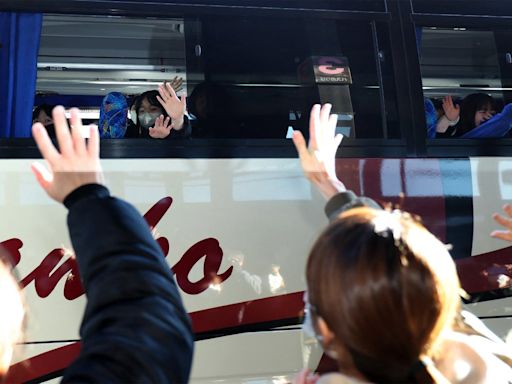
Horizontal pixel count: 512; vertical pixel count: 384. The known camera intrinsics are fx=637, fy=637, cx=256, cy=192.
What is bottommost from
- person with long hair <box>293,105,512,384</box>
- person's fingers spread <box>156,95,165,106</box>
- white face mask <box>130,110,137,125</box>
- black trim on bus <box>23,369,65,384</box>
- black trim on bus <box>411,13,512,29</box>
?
black trim on bus <box>23,369,65,384</box>

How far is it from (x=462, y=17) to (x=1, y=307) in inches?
114

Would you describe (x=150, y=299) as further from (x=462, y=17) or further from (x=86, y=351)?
(x=462, y=17)

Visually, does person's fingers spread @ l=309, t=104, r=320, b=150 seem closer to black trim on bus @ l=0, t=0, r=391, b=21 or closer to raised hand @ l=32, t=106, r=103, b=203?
raised hand @ l=32, t=106, r=103, b=203

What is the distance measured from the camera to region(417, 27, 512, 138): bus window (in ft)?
11.3

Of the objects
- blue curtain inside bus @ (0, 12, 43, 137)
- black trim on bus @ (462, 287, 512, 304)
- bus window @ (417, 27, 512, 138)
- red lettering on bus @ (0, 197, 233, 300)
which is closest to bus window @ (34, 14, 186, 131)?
blue curtain inside bus @ (0, 12, 43, 137)

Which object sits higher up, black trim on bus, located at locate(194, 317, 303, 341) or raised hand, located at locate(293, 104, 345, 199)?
raised hand, located at locate(293, 104, 345, 199)

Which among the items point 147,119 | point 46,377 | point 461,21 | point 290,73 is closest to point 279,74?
point 290,73

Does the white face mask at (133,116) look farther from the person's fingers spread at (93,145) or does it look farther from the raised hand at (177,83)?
the person's fingers spread at (93,145)

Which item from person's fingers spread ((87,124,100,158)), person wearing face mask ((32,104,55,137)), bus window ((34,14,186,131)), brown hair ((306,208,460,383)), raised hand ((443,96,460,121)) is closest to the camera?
brown hair ((306,208,460,383))

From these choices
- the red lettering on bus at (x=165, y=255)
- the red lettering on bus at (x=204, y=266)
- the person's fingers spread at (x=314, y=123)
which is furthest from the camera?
the red lettering on bus at (x=204, y=266)

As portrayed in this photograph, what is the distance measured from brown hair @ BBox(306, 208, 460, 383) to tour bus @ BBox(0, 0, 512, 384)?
160 centimetres

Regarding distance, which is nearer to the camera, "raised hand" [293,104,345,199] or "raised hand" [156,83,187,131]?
"raised hand" [293,104,345,199]

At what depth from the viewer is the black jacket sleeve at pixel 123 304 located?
1041mm

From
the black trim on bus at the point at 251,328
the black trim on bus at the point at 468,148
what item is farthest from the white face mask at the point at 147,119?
the black trim on bus at the point at 468,148
